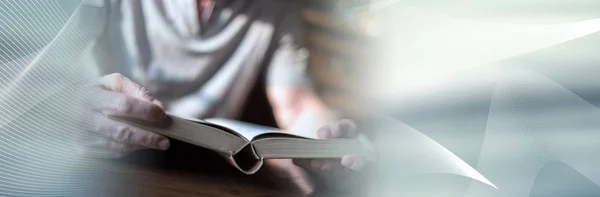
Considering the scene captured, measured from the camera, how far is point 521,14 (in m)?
0.58

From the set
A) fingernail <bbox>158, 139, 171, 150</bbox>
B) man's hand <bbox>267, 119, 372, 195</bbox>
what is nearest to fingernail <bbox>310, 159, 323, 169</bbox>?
man's hand <bbox>267, 119, 372, 195</bbox>

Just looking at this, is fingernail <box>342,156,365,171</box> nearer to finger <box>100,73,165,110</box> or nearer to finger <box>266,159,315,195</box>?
finger <box>266,159,315,195</box>

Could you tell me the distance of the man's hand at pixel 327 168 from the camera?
0.55 m

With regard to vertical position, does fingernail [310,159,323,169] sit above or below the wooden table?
above

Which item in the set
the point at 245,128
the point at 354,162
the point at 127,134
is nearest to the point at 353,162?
the point at 354,162

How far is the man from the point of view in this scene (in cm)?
55

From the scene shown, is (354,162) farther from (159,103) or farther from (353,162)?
(159,103)

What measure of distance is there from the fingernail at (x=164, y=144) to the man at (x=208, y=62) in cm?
3

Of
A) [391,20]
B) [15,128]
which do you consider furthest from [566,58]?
[15,128]

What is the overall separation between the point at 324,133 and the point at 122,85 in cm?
19

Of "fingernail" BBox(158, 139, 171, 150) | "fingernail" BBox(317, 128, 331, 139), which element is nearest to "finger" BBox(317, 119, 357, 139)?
"fingernail" BBox(317, 128, 331, 139)

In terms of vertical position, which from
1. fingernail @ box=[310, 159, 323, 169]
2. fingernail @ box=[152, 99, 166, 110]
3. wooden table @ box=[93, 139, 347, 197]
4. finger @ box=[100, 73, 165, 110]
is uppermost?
finger @ box=[100, 73, 165, 110]

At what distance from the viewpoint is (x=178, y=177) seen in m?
0.54

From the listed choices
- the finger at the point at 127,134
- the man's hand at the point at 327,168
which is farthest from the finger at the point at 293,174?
the finger at the point at 127,134
